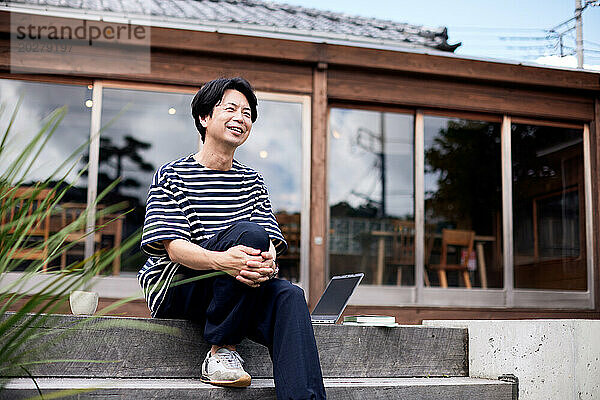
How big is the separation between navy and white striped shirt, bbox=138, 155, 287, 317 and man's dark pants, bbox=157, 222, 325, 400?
11 cm

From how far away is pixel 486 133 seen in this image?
7.43 metres

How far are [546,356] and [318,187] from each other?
10.5ft

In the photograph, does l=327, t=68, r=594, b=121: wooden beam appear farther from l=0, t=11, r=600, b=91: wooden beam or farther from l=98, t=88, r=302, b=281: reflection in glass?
l=98, t=88, r=302, b=281: reflection in glass

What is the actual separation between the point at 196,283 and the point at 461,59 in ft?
15.0

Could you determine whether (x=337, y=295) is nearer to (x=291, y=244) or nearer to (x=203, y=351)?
(x=203, y=351)

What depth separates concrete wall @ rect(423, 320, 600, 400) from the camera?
255cm

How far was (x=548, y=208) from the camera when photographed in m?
7.23

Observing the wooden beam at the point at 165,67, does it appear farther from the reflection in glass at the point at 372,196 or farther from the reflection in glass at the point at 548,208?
the reflection in glass at the point at 548,208

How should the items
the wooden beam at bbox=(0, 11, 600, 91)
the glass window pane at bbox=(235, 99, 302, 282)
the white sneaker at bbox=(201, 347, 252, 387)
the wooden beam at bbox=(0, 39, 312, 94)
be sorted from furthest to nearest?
the glass window pane at bbox=(235, 99, 302, 282) < the wooden beam at bbox=(0, 11, 600, 91) < the wooden beam at bbox=(0, 39, 312, 94) < the white sneaker at bbox=(201, 347, 252, 387)

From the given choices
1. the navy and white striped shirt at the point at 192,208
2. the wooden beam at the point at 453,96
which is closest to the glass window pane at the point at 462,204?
the wooden beam at the point at 453,96

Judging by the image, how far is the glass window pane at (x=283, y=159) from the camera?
6035 mm

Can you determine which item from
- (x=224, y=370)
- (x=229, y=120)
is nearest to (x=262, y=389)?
(x=224, y=370)

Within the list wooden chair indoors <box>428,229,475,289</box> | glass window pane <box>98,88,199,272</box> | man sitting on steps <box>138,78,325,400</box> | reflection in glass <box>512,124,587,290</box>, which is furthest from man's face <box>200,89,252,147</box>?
wooden chair indoors <box>428,229,475,289</box>

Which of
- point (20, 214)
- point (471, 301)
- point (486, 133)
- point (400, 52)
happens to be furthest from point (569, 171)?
point (20, 214)
